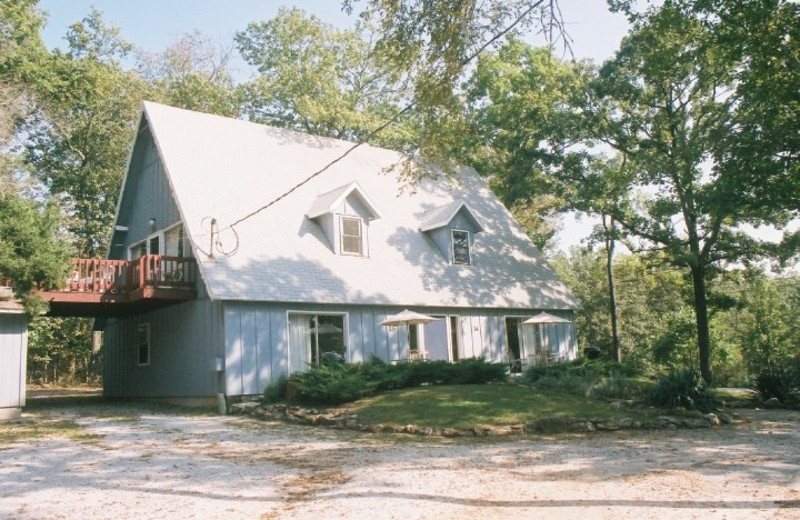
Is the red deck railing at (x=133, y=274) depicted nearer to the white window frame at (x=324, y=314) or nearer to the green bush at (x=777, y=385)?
the white window frame at (x=324, y=314)

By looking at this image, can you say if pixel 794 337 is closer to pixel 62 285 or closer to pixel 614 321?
pixel 614 321

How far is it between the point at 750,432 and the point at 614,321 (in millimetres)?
17914

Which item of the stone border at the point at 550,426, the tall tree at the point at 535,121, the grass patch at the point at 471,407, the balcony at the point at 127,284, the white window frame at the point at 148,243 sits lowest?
the stone border at the point at 550,426

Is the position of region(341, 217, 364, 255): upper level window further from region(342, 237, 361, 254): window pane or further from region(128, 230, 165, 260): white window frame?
region(128, 230, 165, 260): white window frame

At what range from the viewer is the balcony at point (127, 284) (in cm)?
1708

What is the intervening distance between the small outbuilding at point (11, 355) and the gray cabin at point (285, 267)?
10.4ft

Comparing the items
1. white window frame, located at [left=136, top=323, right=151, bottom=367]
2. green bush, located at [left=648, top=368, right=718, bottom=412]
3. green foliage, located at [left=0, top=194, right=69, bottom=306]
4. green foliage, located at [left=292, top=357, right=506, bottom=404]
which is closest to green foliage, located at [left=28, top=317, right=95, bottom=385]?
white window frame, located at [left=136, top=323, right=151, bottom=367]

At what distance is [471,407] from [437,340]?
26.6ft

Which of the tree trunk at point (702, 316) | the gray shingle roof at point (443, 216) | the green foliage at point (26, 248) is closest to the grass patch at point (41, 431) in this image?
the green foliage at point (26, 248)

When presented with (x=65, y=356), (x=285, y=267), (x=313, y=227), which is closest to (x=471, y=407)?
(x=285, y=267)

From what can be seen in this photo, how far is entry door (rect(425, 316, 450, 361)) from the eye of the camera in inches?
834

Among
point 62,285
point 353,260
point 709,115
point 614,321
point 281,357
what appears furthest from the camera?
point 614,321

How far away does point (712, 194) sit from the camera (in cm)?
1798

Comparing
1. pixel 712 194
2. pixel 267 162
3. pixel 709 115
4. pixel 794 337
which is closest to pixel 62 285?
pixel 267 162
